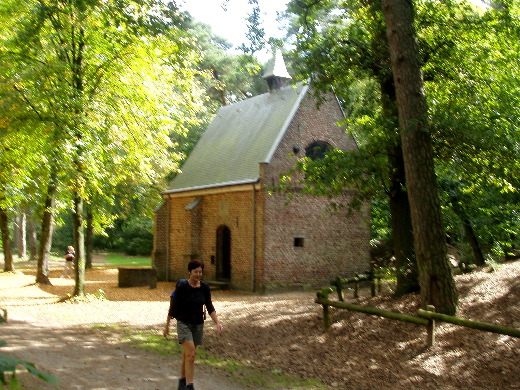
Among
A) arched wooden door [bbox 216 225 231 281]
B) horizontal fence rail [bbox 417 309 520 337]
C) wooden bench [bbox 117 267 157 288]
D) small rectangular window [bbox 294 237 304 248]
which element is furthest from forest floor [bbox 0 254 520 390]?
arched wooden door [bbox 216 225 231 281]

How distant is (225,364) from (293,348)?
163 centimetres

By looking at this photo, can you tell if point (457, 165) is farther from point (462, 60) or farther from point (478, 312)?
point (478, 312)

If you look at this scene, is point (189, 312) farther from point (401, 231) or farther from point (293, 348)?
point (401, 231)

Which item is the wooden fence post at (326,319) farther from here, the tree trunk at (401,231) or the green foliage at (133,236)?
the green foliage at (133,236)

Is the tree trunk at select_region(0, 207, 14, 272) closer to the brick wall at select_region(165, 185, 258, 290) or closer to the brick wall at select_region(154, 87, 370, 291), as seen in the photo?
the brick wall at select_region(165, 185, 258, 290)

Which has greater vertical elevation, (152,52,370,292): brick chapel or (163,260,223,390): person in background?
(152,52,370,292): brick chapel

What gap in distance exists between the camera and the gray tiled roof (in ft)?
73.2

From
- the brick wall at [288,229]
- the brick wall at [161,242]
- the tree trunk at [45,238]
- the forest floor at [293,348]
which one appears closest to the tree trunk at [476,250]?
the forest floor at [293,348]

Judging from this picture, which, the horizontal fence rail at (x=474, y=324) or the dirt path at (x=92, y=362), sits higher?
the horizontal fence rail at (x=474, y=324)

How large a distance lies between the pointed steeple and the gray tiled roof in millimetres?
427

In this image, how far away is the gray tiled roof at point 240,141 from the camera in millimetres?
22297

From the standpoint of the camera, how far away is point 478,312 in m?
10.8

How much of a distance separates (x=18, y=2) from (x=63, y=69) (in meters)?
2.21

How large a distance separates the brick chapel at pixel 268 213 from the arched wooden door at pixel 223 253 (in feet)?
0.14
